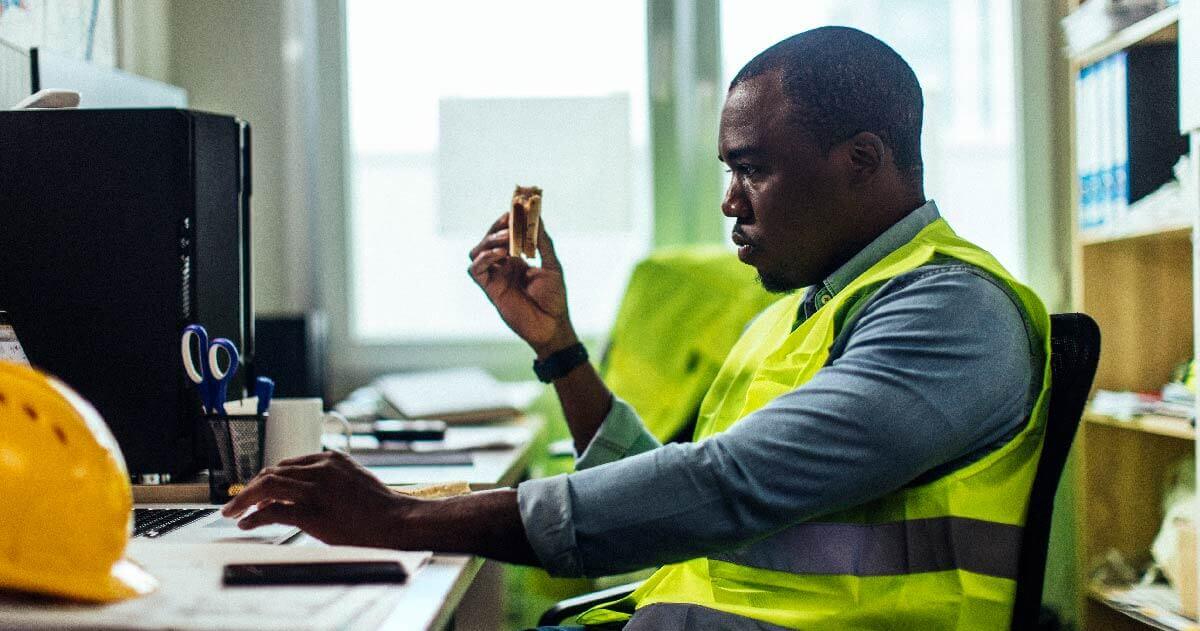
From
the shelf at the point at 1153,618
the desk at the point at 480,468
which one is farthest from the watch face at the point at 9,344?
the shelf at the point at 1153,618

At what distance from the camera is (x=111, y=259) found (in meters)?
1.25

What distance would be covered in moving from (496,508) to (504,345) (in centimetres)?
190

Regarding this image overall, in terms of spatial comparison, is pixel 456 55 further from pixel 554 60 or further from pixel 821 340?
pixel 821 340

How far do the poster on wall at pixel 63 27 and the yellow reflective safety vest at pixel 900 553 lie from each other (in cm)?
136

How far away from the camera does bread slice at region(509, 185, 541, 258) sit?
1.47 metres

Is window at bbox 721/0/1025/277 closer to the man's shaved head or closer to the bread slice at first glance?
the bread slice

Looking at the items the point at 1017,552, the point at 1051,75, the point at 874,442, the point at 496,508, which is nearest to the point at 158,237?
the point at 496,508

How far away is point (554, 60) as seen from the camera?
2.77 meters

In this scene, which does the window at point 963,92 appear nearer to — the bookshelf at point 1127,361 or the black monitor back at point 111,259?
the bookshelf at point 1127,361

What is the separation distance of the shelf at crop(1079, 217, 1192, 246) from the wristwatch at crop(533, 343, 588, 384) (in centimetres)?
120

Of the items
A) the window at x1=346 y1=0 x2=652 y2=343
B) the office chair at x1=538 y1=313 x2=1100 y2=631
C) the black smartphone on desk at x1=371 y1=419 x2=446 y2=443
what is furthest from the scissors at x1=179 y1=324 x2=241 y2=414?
the window at x1=346 y1=0 x2=652 y2=343

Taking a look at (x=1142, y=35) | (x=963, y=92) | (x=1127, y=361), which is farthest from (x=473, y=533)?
(x=963, y=92)

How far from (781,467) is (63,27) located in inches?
65.8

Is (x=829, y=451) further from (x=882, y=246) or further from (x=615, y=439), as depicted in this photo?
(x=615, y=439)
